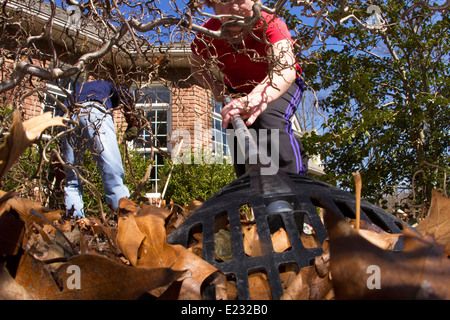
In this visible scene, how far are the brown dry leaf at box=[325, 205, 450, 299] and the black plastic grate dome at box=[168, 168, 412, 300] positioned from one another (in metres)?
0.14

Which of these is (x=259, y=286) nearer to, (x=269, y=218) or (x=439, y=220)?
(x=269, y=218)

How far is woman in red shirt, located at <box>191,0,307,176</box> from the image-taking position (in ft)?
6.44

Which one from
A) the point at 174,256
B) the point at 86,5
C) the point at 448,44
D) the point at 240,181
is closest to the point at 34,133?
the point at 174,256

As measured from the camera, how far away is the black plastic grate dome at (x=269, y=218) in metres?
0.68

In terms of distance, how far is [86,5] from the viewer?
1.87 m

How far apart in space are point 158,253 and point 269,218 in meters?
0.31

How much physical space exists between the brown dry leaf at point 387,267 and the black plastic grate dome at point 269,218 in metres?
0.14

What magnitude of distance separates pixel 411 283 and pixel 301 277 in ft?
0.68

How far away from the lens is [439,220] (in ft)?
3.07

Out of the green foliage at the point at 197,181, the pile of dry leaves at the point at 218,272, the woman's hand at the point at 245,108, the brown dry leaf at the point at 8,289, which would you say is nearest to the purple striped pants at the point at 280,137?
the woman's hand at the point at 245,108

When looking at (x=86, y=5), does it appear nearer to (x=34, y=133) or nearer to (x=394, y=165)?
(x=34, y=133)

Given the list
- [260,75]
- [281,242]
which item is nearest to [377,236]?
[281,242]

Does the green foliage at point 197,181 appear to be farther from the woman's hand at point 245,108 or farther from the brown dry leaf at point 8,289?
the brown dry leaf at point 8,289

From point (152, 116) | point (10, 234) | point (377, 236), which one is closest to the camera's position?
point (10, 234)
